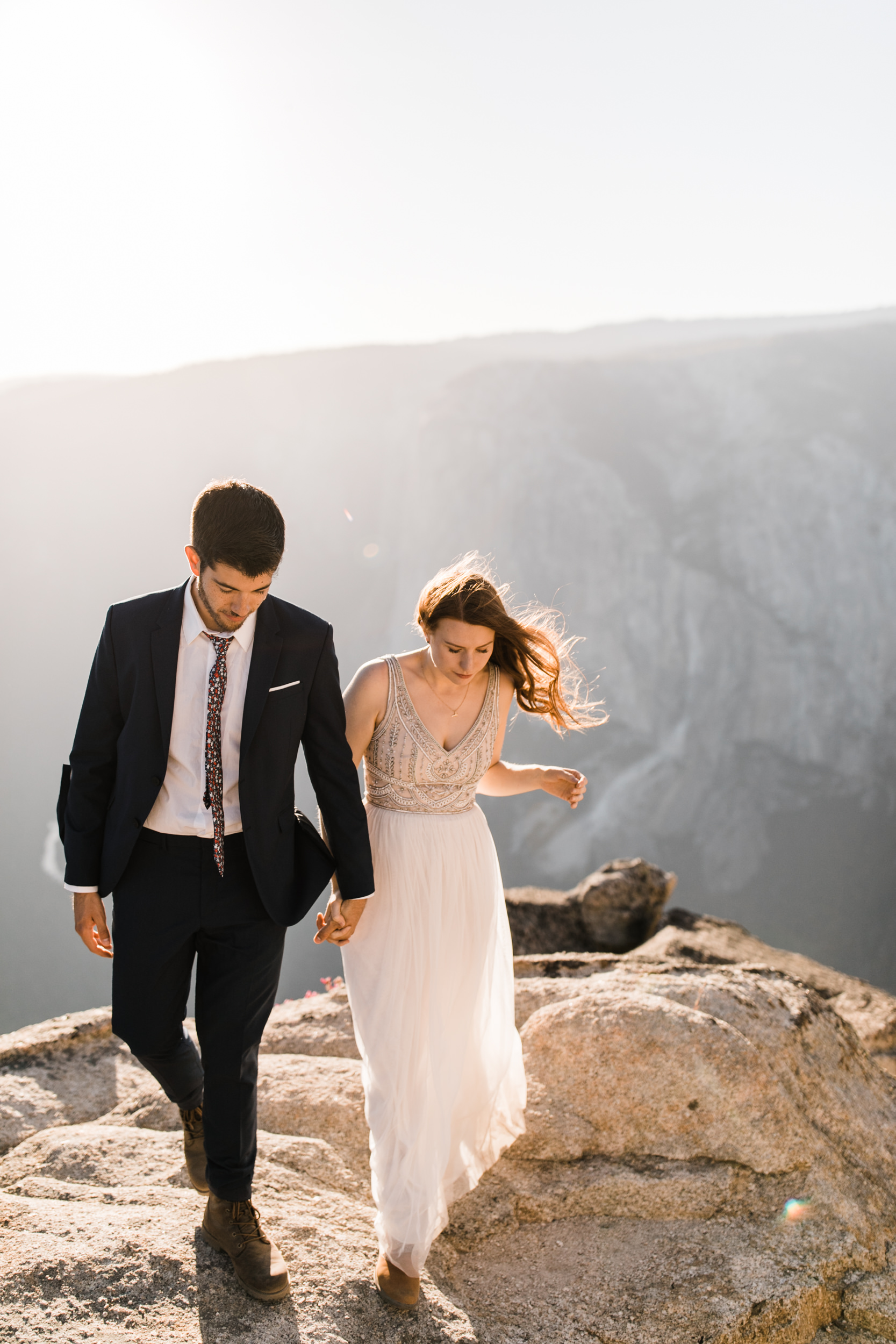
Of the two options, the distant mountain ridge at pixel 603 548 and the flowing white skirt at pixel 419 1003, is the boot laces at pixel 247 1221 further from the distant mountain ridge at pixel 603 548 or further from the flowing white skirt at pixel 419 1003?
the distant mountain ridge at pixel 603 548

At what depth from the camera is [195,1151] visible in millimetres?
2381

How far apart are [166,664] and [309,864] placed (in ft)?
1.98

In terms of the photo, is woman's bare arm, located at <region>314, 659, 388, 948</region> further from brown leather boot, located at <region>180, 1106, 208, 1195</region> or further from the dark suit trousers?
brown leather boot, located at <region>180, 1106, 208, 1195</region>

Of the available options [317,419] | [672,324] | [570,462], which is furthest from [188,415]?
[672,324]

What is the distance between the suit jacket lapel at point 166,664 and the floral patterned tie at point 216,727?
0.25ft

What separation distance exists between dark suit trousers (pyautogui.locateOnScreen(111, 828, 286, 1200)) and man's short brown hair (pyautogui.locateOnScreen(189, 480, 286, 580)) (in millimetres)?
680

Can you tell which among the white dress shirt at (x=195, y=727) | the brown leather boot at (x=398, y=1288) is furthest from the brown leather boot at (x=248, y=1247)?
the white dress shirt at (x=195, y=727)

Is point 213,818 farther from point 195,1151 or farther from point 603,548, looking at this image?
point 603,548

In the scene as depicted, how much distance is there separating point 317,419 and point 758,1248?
35244 mm

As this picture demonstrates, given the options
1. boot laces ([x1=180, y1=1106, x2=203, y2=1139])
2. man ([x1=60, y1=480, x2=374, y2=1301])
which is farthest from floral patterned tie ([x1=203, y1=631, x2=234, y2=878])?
boot laces ([x1=180, y1=1106, x2=203, y2=1139])

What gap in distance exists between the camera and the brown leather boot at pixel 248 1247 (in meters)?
1.93

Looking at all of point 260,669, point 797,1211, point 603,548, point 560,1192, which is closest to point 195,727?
point 260,669

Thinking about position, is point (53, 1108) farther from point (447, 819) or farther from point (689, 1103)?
point (689, 1103)

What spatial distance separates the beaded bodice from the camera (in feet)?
7.55
